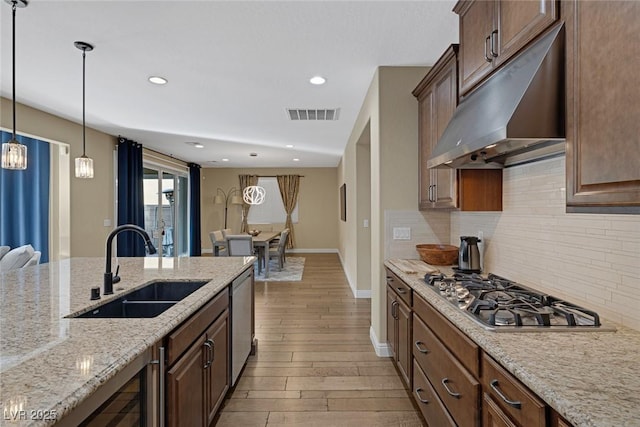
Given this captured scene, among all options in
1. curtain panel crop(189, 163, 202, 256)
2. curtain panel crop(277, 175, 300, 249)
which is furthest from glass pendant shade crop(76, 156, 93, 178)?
curtain panel crop(277, 175, 300, 249)

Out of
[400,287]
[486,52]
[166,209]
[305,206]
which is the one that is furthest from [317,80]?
[305,206]

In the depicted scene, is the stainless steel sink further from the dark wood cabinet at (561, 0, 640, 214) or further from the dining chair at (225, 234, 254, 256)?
the dining chair at (225, 234, 254, 256)

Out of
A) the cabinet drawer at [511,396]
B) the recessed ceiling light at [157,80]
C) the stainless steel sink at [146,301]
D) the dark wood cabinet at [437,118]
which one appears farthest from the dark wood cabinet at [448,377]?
the recessed ceiling light at [157,80]

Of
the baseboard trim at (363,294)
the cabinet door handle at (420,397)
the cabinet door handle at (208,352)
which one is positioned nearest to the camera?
the cabinet door handle at (208,352)

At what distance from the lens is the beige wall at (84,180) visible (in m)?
4.19

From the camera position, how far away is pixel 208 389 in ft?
5.74

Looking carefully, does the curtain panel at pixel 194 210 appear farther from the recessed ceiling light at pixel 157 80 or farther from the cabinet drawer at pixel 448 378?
the cabinet drawer at pixel 448 378

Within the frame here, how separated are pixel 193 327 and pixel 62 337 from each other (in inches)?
20.6

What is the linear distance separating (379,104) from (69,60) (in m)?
2.72

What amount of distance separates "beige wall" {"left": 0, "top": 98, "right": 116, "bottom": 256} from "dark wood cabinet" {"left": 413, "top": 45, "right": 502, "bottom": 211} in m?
4.58

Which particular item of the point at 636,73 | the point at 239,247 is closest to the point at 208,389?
the point at 636,73

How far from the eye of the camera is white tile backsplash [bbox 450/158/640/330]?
1297mm

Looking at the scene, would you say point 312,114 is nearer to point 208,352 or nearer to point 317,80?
point 317,80

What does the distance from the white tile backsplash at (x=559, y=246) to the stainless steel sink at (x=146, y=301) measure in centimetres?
195
